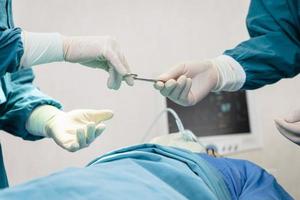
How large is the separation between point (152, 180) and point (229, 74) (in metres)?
0.64

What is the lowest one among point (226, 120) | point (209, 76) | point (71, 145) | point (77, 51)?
point (226, 120)

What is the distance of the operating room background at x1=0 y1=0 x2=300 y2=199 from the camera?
1.79 meters

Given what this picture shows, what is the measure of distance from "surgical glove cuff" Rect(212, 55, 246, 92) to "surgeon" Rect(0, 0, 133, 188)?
0.98 feet

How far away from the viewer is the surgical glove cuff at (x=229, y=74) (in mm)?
1212

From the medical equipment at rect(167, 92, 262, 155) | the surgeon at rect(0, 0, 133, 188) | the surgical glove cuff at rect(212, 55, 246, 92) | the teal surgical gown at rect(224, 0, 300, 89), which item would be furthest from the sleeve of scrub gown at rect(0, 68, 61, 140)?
the medical equipment at rect(167, 92, 262, 155)

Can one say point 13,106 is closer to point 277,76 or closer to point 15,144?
point 15,144

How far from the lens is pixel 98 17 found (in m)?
1.91

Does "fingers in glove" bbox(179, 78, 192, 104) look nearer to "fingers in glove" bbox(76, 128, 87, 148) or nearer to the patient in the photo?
the patient

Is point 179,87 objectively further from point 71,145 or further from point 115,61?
point 71,145

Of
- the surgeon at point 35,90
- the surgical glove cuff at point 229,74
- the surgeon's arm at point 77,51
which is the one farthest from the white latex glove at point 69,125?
the surgical glove cuff at point 229,74

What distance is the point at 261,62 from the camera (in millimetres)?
1210

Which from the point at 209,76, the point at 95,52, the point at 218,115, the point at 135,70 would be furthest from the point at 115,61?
the point at 218,115

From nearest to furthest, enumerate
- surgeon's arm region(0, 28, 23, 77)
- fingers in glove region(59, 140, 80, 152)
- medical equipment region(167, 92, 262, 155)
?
surgeon's arm region(0, 28, 23, 77), fingers in glove region(59, 140, 80, 152), medical equipment region(167, 92, 262, 155)

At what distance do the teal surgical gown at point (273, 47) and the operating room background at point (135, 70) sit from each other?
0.74 m
